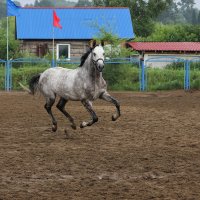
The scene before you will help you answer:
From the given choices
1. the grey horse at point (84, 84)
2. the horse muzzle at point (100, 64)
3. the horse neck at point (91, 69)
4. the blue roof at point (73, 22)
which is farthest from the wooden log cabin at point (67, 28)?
the horse muzzle at point (100, 64)

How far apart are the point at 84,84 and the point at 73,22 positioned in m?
29.7

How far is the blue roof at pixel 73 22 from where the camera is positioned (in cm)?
3850

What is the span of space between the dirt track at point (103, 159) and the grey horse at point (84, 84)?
70 cm

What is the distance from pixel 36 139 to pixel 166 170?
12.7ft

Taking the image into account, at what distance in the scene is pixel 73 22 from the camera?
40531 mm

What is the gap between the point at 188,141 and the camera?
10.6 meters

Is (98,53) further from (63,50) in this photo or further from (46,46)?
(46,46)

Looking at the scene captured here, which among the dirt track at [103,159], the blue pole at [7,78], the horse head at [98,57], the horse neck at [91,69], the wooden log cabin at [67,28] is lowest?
the dirt track at [103,159]

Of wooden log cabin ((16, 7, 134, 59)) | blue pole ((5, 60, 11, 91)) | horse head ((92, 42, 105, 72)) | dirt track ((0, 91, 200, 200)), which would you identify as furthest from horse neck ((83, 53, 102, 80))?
wooden log cabin ((16, 7, 134, 59))

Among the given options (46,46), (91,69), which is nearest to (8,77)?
(46,46)

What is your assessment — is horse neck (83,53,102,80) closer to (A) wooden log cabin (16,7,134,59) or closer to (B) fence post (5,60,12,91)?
(B) fence post (5,60,12,91)

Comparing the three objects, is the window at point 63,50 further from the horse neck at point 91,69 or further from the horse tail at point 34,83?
the horse neck at point 91,69

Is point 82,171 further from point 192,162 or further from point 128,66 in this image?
point 128,66

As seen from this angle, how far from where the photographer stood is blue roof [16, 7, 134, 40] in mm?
38500
